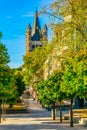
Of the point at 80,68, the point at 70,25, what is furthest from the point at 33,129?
the point at 70,25

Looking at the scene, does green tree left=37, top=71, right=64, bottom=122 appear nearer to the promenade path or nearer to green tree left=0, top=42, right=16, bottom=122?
the promenade path

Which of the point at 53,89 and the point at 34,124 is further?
the point at 34,124

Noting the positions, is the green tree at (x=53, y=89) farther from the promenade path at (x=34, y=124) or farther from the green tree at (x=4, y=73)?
the green tree at (x=4, y=73)

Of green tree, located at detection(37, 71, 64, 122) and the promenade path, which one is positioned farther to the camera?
green tree, located at detection(37, 71, 64, 122)

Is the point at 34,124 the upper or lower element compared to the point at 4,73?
lower

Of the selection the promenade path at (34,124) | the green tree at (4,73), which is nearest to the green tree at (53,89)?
the promenade path at (34,124)

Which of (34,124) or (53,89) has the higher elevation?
(53,89)

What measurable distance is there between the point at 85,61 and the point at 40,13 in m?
4.86

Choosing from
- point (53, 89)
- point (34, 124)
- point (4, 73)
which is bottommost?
point (34, 124)

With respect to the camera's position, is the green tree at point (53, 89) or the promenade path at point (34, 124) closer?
the promenade path at point (34, 124)

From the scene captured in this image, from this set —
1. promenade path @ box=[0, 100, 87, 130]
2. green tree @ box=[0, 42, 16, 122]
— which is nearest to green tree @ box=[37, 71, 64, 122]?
promenade path @ box=[0, 100, 87, 130]

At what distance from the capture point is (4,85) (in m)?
59.8

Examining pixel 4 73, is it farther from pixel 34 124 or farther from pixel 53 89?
pixel 34 124

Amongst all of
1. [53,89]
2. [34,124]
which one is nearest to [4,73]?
[53,89]
